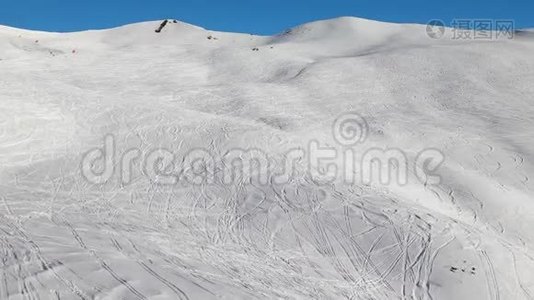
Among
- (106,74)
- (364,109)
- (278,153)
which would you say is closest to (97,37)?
(106,74)

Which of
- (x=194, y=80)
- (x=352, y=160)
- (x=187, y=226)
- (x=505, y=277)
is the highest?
(x=194, y=80)

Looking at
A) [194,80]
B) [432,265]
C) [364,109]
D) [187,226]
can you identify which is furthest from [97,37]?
[432,265]

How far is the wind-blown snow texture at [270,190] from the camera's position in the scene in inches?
279

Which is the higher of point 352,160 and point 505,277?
point 352,160

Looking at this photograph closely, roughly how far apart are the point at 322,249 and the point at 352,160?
4.44 meters

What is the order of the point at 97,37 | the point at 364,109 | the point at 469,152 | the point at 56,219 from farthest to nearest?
the point at 97,37 < the point at 364,109 < the point at 469,152 < the point at 56,219

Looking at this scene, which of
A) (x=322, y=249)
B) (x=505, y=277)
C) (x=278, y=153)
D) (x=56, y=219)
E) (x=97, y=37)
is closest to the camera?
(x=505, y=277)

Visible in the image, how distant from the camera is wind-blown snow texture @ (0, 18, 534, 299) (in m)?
A: 7.08

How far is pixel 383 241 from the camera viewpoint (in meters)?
8.30

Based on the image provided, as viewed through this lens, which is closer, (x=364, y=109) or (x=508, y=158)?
(x=508, y=158)

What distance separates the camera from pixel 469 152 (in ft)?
42.7

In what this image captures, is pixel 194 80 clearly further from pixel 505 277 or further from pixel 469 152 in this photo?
pixel 505 277

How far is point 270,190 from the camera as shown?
10227 millimetres

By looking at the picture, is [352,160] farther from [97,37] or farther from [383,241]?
[97,37]
